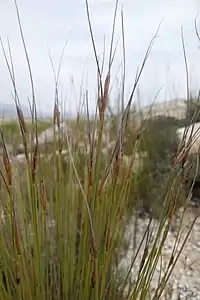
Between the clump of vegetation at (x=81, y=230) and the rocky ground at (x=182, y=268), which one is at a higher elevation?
the clump of vegetation at (x=81, y=230)

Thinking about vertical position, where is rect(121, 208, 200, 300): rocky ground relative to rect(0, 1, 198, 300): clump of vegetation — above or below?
below

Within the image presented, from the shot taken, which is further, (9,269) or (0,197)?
(0,197)

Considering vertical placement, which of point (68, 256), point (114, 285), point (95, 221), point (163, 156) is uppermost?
point (95, 221)

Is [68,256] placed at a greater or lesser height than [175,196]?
lesser

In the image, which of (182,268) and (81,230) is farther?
(182,268)

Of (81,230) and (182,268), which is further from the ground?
(81,230)

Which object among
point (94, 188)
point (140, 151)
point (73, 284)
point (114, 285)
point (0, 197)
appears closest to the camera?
point (94, 188)

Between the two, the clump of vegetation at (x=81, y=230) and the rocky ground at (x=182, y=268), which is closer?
the clump of vegetation at (x=81, y=230)

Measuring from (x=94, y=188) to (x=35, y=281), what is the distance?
0.82 ft

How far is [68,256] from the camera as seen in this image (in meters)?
1.11

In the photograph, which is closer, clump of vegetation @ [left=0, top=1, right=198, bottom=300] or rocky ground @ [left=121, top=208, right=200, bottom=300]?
clump of vegetation @ [left=0, top=1, right=198, bottom=300]

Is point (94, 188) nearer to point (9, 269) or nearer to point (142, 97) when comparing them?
point (9, 269)

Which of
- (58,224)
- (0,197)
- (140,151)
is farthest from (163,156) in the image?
(58,224)

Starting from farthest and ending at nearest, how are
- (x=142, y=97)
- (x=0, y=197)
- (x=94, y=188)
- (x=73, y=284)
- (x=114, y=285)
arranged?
(x=142, y=97) < (x=0, y=197) < (x=114, y=285) < (x=73, y=284) < (x=94, y=188)
